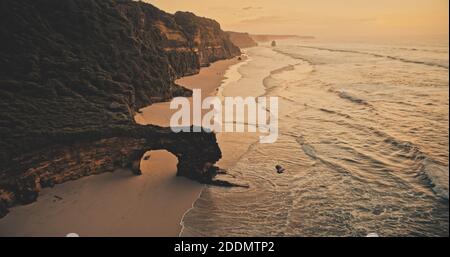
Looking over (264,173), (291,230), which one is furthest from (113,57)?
(291,230)

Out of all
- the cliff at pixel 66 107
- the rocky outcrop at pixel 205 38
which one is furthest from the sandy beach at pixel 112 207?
the rocky outcrop at pixel 205 38

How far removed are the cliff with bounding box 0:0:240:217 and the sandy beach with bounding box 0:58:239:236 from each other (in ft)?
1.49

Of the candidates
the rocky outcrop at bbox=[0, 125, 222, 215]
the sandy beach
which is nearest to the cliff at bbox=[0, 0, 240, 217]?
the rocky outcrop at bbox=[0, 125, 222, 215]

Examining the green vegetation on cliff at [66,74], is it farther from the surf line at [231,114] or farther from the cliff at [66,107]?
the surf line at [231,114]

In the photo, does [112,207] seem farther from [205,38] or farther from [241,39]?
[241,39]

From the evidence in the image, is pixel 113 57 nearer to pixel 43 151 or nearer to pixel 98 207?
pixel 43 151

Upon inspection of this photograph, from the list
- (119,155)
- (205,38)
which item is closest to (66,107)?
(119,155)

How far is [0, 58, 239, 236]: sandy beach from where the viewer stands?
944 cm

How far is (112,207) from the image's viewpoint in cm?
1060

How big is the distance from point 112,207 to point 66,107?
4680mm

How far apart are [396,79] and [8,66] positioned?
37403 millimetres

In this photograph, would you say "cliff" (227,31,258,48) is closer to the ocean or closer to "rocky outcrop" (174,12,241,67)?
"rocky outcrop" (174,12,241,67)

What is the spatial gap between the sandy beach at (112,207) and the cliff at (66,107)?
0.45m

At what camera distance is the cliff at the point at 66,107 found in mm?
10820
